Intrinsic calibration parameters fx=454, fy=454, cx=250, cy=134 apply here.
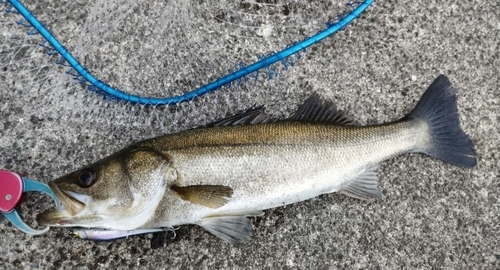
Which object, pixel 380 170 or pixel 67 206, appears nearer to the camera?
pixel 67 206

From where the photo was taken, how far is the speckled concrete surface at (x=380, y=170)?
2.51 m

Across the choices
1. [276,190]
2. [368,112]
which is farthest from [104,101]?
[368,112]

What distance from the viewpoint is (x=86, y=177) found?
2088mm

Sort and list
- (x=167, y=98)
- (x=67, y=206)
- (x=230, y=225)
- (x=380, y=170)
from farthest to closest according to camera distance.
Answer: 1. (x=380, y=170)
2. (x=167, y=98)
3. (x=230, y=225)
4. (x=67, y=206)

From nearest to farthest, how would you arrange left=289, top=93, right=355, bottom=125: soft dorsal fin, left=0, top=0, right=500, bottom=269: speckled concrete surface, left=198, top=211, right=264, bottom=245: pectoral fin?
left=198, top=211, right=264, bottom=245: pectoral fin, left=289, top=93, right=355, bottom=125: soft dorsal fin, left=0, top=0, right=500, bottom=269: speckled concrete surface

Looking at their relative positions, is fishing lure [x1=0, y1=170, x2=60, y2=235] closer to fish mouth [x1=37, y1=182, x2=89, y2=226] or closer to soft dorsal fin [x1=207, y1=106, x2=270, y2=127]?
fish mouth [x1=37, y1=182, x2=89, y2=226]

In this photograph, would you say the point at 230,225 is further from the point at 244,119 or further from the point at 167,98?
the point at 167,98

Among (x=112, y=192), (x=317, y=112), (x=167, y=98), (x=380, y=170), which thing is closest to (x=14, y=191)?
(x=112, y=192)

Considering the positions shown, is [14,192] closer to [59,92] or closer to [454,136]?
[59,92]

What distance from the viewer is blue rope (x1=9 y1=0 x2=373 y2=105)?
7.92ft

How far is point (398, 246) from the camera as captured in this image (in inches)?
103

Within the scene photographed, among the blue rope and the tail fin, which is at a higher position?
the blue rope

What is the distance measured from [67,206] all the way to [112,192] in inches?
8.2

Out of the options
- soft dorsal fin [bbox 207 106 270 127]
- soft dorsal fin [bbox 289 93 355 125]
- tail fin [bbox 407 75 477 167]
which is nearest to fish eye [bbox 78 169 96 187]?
soft dorsal fin [bbox 207 106 270 127]
